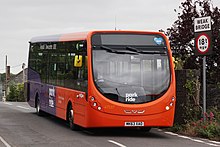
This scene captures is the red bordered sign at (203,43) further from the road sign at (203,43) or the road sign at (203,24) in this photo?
the road sign at (203,24)

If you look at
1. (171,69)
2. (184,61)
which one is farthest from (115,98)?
(184,61)

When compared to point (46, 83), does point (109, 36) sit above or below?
above

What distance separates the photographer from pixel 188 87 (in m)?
17.6

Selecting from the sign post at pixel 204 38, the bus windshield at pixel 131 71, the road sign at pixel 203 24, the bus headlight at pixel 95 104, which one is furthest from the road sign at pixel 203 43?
the bus headlight at pixel 95 104

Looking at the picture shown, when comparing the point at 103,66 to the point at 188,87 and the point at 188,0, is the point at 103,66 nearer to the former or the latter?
the point at 188,87

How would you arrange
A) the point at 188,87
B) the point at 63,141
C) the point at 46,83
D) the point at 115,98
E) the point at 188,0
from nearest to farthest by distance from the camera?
the point at 63,141, the point at 115,98, the point at 188,87, the point at 46,83, the point at 188,0

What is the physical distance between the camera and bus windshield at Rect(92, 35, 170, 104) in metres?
15.0

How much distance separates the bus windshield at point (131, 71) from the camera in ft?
49.1

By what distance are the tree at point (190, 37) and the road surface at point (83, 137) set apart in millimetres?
6338

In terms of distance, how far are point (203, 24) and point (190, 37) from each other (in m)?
6.57

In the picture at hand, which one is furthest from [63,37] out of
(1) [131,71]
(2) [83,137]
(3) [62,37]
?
(2) [83,137]

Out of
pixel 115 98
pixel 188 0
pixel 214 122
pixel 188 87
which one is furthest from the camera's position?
pixel 188 0

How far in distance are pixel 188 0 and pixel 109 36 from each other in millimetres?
9180

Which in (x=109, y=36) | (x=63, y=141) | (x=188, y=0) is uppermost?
(x=188, y=0)
